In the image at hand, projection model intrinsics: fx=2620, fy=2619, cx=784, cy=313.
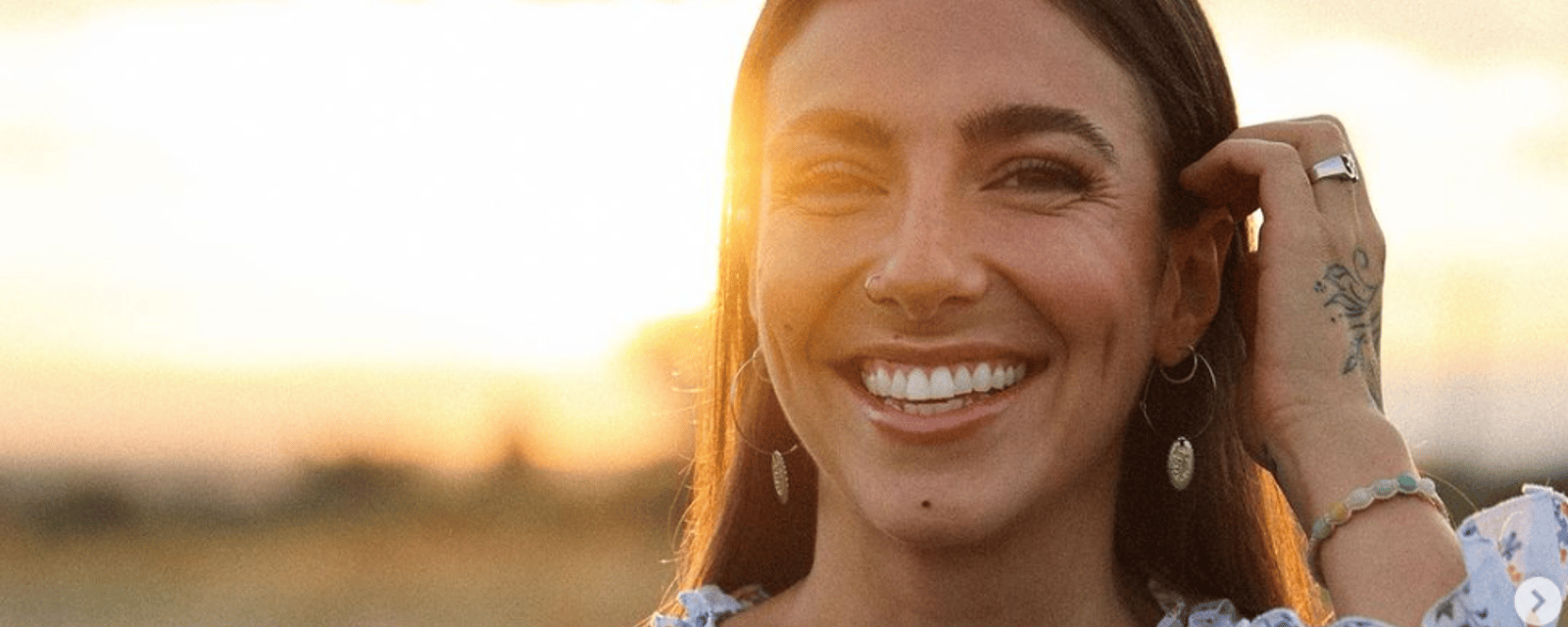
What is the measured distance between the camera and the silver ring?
464cm

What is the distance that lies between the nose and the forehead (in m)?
0.18

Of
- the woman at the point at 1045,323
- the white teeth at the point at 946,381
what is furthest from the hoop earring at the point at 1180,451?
the white teeth at the point at 946,381

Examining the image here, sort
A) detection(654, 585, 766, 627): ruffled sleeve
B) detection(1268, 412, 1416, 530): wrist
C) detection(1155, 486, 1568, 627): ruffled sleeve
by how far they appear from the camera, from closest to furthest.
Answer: detection(1155, 486, 1568, 627): ruffled sleeve, detection(1268, 412, 1416, 530): wrist, detection(654, 585, 766, 627): ruffled sleeve

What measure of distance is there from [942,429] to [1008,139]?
490mm

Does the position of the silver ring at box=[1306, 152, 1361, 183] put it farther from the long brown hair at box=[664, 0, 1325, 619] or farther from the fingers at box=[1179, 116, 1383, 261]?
the long brown hair at box=[664, 0, 1325, 619]

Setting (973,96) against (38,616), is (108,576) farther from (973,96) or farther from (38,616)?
(973,96)

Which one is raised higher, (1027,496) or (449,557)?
(1027,496)

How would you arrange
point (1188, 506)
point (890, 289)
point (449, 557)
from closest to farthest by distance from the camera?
point (890, 289), point (1188, 506), point (449, 557)

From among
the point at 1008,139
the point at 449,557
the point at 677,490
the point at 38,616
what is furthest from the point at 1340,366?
the point at 449,557

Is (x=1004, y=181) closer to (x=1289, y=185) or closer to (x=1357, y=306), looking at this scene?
(x=1289, y=185)

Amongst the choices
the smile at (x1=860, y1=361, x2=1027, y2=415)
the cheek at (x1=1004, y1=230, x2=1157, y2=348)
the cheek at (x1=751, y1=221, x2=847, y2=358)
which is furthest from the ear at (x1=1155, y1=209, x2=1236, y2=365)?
the cheek at (x1=751, y1=221, x2=847, y2=358)

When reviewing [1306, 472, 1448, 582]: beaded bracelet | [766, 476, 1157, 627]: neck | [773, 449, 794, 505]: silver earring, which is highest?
[1306, 472, 1448, 582]: beaded bracelet

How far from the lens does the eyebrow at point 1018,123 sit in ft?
14.1

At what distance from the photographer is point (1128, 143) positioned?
175 inches
